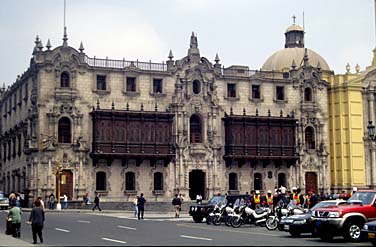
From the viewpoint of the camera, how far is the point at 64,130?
58250mm

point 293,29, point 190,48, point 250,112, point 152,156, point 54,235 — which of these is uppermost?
point 293,29

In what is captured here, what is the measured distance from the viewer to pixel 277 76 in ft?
220

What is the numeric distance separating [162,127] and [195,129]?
11.7 ft

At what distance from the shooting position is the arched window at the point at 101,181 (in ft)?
193

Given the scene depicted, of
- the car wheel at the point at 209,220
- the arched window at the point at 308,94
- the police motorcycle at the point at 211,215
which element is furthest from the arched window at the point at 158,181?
the car wheel at the point at 209,220

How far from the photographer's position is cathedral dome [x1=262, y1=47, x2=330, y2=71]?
7762 centimetres

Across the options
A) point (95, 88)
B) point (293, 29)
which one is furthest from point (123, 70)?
point (293, 29)

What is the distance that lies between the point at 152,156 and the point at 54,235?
31053mm

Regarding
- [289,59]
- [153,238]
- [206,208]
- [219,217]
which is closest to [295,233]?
[153,238]

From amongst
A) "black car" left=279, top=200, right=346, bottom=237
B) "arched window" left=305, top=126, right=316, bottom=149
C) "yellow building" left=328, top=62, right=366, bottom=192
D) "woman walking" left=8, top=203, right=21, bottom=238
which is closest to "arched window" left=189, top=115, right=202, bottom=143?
"arched window" left=305, top=126, right=316, bottom=149

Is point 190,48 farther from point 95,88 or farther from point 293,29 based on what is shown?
point 293,29

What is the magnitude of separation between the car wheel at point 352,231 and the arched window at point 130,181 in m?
36.3

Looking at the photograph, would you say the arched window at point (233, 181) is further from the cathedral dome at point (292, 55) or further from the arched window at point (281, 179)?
the cathedral dome at point (292, 55)

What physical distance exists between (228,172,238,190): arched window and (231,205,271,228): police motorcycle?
90.4ft
